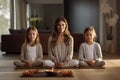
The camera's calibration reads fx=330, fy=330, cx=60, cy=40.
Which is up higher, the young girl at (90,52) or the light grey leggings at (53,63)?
the young girl at (90,52)

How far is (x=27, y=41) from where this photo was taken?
18.4ft

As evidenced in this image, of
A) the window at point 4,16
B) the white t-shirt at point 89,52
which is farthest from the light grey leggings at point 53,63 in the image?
the window at point 4,16

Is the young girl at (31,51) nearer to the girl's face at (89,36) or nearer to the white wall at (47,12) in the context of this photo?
the girl's face at (89,36)

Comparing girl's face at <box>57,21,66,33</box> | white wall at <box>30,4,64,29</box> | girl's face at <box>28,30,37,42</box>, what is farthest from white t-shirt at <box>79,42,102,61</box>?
white wall at <box>30,4,64,29</box>

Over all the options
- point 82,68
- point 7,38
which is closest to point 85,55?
point 82,68

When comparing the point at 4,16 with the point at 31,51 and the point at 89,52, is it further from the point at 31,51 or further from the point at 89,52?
the point at 89,52

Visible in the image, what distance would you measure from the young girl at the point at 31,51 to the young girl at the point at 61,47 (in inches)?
8.0

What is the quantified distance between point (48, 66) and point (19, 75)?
2.97ft

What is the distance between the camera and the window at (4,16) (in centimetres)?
1219

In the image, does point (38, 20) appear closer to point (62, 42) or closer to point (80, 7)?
point (80, 7)

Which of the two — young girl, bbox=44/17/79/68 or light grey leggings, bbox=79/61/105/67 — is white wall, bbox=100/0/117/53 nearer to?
light grey leggings, bbox=79/61/105/67

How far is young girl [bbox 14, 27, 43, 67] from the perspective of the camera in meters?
5.48

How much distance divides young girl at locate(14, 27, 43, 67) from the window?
6.83 metres

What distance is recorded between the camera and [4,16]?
12.3 m
